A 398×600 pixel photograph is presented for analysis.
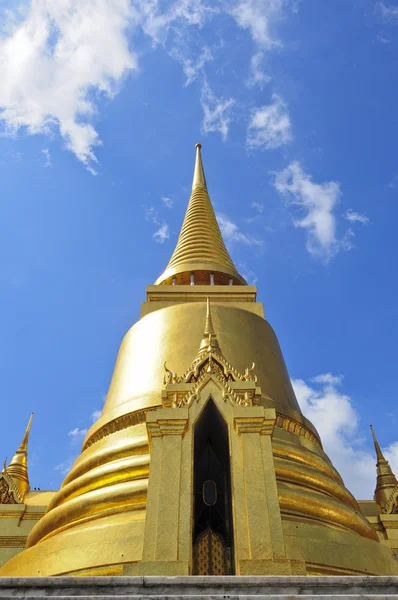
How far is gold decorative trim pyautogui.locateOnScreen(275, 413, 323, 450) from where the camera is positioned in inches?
380

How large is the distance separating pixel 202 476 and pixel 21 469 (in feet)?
26.1

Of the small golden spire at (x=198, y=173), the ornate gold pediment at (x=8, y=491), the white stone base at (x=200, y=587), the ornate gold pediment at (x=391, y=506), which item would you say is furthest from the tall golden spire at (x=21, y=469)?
the small golden spire at (x=198, y=173)

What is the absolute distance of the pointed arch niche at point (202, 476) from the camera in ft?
17.2

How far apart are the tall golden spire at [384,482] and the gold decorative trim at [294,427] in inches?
108

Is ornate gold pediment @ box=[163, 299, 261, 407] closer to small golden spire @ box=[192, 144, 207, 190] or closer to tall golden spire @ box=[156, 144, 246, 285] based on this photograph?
tall golden spire @ box=[156, 144, 246, 285]

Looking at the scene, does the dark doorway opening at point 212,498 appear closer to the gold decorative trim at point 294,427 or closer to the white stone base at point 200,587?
the white stone base at point 200,587

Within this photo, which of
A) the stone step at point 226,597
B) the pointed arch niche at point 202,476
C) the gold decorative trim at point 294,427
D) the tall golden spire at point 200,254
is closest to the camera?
the stone step at point 226,597

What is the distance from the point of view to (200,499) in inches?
252

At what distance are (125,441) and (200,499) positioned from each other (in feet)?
8.65

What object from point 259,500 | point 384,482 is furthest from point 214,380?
point 384,482

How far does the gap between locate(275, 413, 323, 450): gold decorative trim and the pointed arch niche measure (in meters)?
2.98

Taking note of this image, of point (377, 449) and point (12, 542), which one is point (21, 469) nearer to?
point (12, 542)

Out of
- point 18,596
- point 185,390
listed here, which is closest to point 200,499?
point 185,390

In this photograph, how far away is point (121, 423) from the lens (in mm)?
9602
